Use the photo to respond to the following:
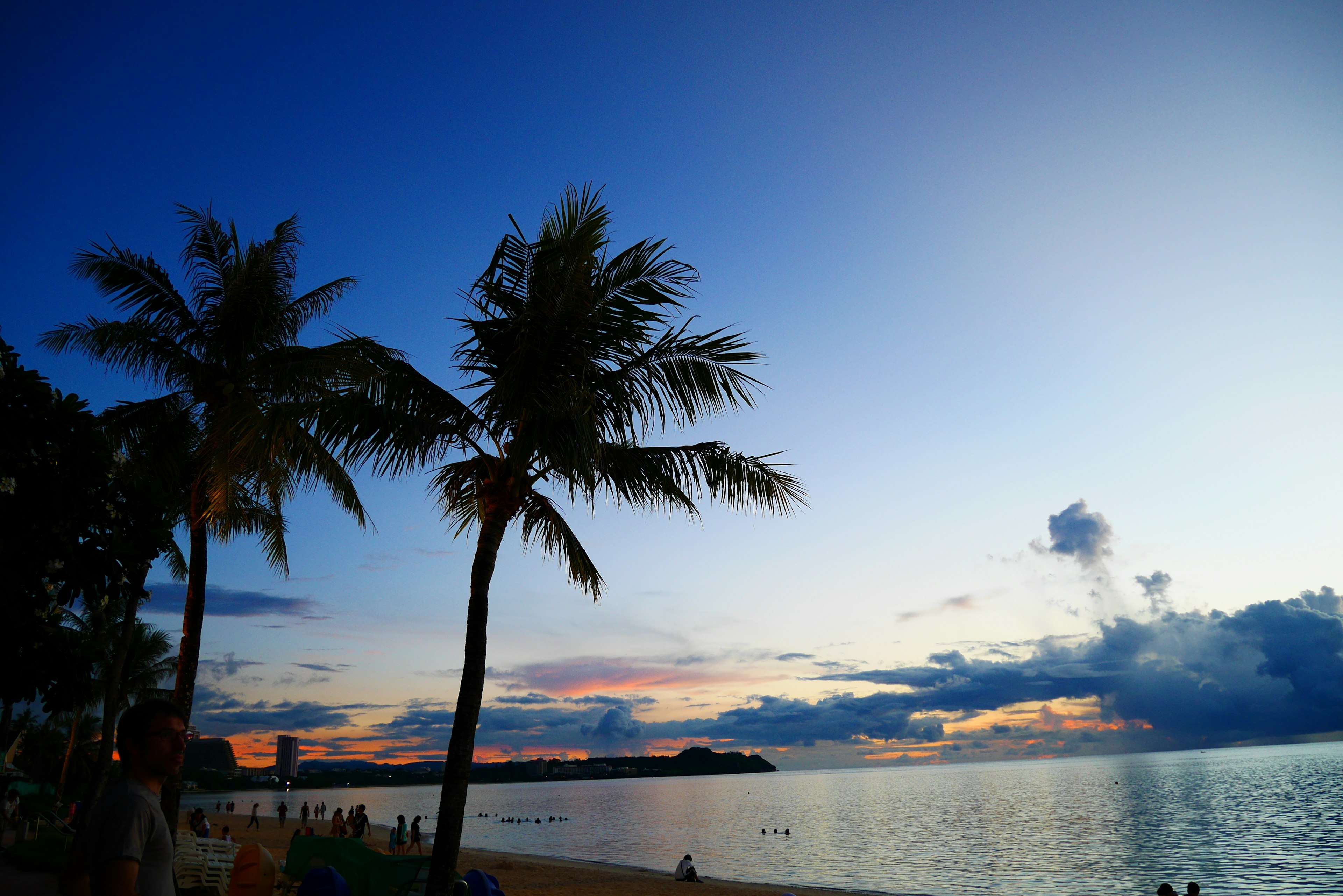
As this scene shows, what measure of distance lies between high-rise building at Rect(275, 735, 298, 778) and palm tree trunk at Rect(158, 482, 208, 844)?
9742 mm

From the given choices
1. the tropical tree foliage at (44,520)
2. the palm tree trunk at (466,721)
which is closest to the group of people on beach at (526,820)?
the palm tree trunk at (466,721)

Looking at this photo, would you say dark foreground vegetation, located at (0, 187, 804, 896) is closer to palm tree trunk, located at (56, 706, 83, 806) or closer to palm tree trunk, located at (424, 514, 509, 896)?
palm tree trunk, located at (424, 514, 509, 896)

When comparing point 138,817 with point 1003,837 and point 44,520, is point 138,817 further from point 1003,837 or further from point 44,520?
point 1003,837

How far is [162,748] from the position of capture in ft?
8.75

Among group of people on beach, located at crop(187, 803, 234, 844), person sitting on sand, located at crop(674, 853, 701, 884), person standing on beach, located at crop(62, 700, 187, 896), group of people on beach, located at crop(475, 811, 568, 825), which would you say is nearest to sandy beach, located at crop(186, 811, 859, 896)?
person sitting on sand, located at crop(674, 853, 701, 884)

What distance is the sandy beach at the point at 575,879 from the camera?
19969 mm

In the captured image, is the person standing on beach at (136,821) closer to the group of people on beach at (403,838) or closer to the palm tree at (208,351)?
the palm tree at (208,351)

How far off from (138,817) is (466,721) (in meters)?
5.40

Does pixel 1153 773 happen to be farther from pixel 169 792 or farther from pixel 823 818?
pixel 169 792

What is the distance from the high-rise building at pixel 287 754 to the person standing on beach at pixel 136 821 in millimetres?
20913

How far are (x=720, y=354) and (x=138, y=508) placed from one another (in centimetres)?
555

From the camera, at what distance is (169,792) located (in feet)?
35.9

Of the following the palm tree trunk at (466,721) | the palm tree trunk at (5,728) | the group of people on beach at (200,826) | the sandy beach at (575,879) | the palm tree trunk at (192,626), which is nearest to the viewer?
the palm tree trunk at (466,721)

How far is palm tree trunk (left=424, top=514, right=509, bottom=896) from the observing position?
7242mm
